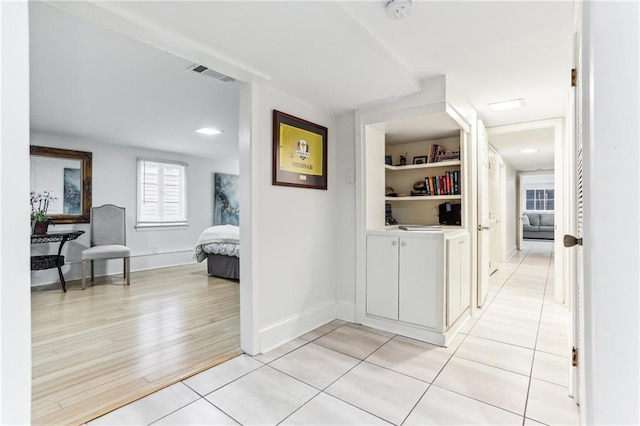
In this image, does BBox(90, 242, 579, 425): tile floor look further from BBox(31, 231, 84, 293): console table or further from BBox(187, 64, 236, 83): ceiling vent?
BBox(31, 231, 84, 293): console table

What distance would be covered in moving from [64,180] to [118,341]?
345 centimetres

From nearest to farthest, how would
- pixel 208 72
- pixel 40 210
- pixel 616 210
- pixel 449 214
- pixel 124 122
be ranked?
pixel 616 210
pixel 208 72
pixel 449 214
pixel 124 122
pixel 40 210

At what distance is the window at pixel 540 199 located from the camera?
11711 millimetres

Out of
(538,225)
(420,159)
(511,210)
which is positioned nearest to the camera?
(420,159)

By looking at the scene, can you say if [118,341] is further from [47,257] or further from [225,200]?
[225,200]

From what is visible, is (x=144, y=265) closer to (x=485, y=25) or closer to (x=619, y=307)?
(x=485, y=25)

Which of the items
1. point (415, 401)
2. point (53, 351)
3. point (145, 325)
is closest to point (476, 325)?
point (415, 401)

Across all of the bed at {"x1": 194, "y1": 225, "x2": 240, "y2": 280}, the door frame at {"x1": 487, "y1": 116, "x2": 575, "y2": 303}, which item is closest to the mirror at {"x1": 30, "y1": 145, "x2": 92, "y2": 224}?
the bed at {"x1": 194, "y1": 225, "x2": 240, "y2": 280}

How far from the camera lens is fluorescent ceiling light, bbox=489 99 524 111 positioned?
313cm

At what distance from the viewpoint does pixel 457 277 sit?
111 inches

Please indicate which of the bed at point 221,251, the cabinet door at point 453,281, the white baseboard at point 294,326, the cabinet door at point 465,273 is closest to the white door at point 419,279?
the cabinet door at point 453,281

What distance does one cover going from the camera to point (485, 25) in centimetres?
187

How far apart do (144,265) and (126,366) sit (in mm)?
3973

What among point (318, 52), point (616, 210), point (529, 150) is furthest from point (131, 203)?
point (529, 150)
